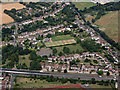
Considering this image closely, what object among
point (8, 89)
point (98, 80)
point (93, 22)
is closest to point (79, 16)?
point (93, 22)

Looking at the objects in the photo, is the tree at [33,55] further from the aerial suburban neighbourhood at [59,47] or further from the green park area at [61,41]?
the green park area at [61,41]

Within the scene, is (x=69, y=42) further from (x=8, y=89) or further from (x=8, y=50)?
(x=8, y=89)

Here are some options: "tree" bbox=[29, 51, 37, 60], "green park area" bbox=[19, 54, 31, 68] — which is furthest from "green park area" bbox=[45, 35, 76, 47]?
"green park area" bbox=[19, 54, 31, 68]

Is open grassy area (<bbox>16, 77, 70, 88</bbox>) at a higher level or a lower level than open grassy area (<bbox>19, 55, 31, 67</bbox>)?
lower

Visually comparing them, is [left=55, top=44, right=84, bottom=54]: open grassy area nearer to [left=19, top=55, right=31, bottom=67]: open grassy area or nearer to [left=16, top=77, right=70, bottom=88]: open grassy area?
[left=19, top=55, right=31, bottom=67]: open grassy area

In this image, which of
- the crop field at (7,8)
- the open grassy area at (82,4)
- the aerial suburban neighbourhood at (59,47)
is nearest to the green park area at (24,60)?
the aerial suburban neighbourhood at (59,47)
